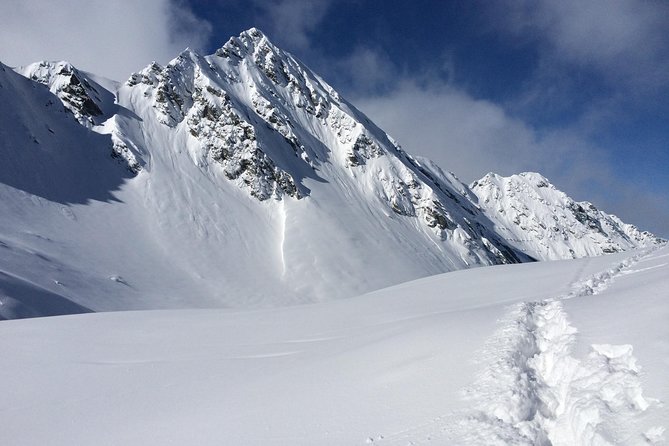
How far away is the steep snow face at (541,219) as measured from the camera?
153 m

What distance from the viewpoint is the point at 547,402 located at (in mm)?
4680

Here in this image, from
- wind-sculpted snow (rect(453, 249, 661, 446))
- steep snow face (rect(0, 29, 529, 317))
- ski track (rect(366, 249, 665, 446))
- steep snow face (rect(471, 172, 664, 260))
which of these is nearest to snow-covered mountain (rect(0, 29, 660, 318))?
steep snow face (rect(0, 29, 529, 317))

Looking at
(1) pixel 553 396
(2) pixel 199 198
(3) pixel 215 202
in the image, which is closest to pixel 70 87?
(2) pixel 199 198

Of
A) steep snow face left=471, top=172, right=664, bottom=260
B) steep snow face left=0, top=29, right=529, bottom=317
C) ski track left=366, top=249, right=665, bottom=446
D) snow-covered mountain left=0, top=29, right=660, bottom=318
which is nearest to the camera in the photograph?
ski track left=366, top=249, right=665, bottom=446

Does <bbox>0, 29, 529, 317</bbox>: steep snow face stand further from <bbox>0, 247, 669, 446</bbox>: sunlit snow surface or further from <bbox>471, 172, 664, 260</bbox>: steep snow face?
<bbox>471, 172, 664, 260</bbox>: steep snow face

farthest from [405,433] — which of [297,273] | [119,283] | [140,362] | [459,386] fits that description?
[297,273]

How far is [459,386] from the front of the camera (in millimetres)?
4871

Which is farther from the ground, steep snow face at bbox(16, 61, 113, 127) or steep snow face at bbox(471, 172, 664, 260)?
steep snow face at bbox(471, 172, 664, 260)

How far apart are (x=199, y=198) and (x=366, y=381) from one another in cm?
5491

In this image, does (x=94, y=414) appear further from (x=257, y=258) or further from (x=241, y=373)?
(x=257, y=258)

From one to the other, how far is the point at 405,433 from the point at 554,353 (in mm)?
3075

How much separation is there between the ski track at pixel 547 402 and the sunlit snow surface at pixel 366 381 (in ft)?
0.06

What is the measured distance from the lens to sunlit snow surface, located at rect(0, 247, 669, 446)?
415 centimetres

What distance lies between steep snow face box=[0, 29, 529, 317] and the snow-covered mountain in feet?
0.74
